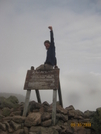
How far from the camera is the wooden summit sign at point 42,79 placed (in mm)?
7129

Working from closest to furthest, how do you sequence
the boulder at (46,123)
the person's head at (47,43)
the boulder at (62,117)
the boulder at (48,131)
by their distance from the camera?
1. the boulder at (48,131)
2. the boulder at (46,123)
3. the boulder at (62,117)
4. the person's head at (47,43)

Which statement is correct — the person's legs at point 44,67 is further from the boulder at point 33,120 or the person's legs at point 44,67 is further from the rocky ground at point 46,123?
the boulder at point 33,120

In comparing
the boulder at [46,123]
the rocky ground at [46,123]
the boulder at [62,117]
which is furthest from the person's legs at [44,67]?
the boulder at [46,123]

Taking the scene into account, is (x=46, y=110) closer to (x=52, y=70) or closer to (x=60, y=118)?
(x=60, y=118)

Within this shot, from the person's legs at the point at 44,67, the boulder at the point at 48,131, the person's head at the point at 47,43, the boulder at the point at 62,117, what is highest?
the person's head at the point at 47,43

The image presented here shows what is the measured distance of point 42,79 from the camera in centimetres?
743

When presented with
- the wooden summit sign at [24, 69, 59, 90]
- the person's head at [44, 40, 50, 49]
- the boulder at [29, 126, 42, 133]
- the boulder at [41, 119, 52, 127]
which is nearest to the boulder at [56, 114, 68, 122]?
the boulder at [41, 119, 52, 127]

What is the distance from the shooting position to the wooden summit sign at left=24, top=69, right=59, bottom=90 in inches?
281

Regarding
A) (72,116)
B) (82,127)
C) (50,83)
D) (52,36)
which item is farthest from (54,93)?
(52,36)

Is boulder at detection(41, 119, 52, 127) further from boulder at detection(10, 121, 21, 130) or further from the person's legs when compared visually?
the person's legs

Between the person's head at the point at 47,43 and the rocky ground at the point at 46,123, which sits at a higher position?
the person's head at the point at 47,43

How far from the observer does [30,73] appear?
308 inches

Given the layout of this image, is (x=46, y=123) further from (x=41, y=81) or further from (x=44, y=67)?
(x=44, y=67)

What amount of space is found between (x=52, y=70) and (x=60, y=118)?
2.83m
